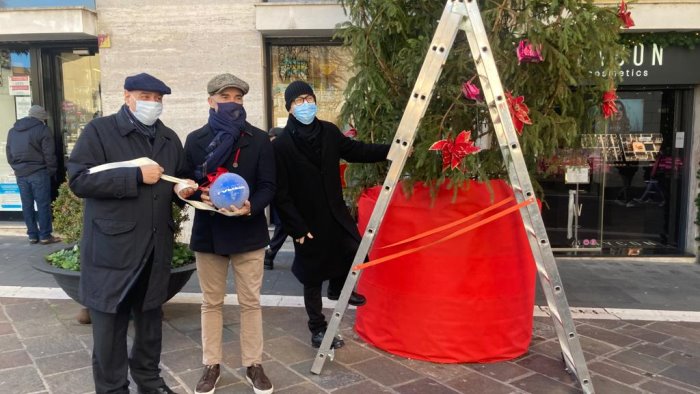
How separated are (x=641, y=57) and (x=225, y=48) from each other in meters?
5.36

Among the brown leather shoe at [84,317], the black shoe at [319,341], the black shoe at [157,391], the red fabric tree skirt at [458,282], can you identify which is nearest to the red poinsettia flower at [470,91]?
the red fabric tree skirt at [458,282]

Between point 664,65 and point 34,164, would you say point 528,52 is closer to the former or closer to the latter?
point 664,65

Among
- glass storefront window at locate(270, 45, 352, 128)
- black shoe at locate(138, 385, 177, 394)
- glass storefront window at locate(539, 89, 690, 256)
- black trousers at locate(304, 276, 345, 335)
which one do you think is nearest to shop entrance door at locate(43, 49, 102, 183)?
glass storefront window at locate(270, 45, 352, 128)

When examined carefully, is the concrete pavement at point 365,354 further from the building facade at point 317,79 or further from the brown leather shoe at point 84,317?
the building facade at point 317,79

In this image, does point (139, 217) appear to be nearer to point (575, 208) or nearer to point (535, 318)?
point (535, 318)

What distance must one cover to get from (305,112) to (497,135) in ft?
4.17

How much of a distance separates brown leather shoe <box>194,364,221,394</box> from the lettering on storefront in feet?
20.0

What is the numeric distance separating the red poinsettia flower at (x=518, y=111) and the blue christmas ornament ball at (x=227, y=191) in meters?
1.67

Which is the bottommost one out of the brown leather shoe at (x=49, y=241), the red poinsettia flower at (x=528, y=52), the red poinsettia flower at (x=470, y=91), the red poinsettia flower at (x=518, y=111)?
the brown leather shoe at (x=49, y=241)

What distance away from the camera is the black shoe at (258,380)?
3.36m

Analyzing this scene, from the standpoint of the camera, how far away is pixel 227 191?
116 inches

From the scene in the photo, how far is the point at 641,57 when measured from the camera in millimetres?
6871

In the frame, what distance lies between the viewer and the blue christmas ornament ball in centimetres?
294

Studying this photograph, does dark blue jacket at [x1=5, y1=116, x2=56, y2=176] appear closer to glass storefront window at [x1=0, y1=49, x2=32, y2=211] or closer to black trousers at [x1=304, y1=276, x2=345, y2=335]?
glass storefront window at [x1=0, y1=49, x2=32, y2=211]
